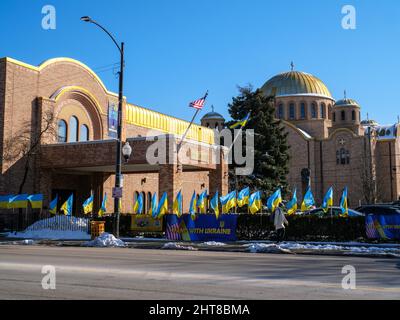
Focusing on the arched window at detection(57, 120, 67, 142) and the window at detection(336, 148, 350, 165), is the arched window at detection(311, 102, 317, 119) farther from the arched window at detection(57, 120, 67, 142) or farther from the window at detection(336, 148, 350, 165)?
the arched window at detection(57, 120, 67, 142)

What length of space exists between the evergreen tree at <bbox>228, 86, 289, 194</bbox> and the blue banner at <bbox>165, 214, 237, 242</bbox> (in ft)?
69.8

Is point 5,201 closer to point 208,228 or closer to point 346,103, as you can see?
point 208,228

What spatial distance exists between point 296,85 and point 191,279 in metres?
70.8

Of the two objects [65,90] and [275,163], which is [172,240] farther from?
[275,163]

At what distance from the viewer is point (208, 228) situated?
2436 centimetres

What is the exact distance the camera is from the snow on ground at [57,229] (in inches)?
1060

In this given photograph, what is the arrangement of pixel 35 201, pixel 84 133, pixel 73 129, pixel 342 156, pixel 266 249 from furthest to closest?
pixel 342 156, pixel 84 133, pixel 73 129, pixel 35 201, pixel 266 249

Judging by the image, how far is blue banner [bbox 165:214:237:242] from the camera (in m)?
24.3

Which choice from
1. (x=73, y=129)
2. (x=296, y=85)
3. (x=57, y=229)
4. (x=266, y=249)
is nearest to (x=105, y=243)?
(x=57, y=229)

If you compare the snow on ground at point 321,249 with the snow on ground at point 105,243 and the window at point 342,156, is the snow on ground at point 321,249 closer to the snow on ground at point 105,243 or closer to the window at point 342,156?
the snow on ground at point 105,243

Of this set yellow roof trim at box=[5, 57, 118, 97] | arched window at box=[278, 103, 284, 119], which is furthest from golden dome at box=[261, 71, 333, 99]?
yellow roof trim at box=[5, 57, 118, 97]

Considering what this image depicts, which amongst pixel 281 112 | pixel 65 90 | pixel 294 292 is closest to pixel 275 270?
pixel 294 292

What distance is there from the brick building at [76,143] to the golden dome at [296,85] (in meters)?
41.9

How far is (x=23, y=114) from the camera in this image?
30.7 m
